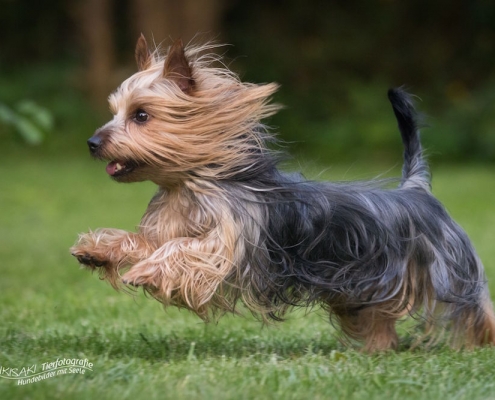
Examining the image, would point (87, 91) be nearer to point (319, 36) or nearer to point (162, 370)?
point (319, 36)

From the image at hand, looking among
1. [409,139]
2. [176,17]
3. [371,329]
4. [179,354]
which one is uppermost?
[176,17]

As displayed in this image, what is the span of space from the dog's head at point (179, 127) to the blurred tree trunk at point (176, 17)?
14.3 metres

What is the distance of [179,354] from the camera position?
4.90 metres

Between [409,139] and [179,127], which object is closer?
[179,127]

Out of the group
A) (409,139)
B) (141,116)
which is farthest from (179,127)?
(409,139)

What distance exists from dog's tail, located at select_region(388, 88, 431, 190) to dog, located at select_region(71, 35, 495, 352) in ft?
1.32

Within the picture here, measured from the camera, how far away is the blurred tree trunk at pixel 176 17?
1902 centimetres

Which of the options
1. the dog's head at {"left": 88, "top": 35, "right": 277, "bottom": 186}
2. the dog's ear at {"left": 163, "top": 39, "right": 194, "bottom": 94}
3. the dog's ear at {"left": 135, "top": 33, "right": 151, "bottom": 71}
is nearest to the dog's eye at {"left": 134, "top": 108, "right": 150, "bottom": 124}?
the dog's head at {"left": 88, "top": 35, "right": 277, "bottom": 186}

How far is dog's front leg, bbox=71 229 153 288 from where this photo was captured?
15.4 feet

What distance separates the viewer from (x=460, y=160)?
59.8ft

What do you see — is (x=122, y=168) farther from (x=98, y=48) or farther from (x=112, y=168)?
(x=98, y=48)

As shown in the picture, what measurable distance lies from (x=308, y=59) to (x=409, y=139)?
16.1 meters

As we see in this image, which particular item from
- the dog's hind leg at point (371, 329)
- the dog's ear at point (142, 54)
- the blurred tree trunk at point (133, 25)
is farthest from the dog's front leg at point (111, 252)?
the blurred tree trunk at point (133, 25)

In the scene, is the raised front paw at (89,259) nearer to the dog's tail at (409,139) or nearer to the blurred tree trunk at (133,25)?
the dog's tail at (409,139)
